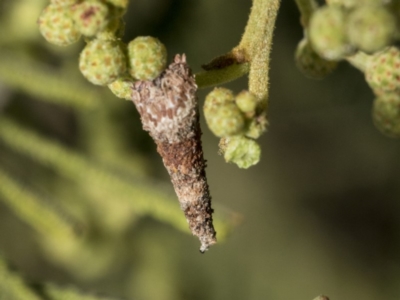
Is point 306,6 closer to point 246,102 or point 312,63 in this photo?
point 312,63

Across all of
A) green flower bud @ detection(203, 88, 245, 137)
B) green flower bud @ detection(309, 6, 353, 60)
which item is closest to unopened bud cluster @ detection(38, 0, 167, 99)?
green flower bud @ detection(203, 88, 245, 137)

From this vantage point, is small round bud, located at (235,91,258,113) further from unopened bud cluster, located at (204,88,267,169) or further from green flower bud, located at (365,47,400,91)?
green flower bud, located at (365,47,400,91)

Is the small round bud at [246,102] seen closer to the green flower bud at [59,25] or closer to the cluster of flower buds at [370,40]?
the cluster of flower buds at [370,40]

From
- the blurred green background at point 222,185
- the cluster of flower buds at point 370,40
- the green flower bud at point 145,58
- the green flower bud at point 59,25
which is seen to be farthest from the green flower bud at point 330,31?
the blurred green background at point 222,185

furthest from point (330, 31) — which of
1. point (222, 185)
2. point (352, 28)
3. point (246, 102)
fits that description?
point (222, 185)

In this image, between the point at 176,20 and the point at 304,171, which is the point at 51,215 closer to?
the point at 176,20

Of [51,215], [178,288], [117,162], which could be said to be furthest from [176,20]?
[178,288]
